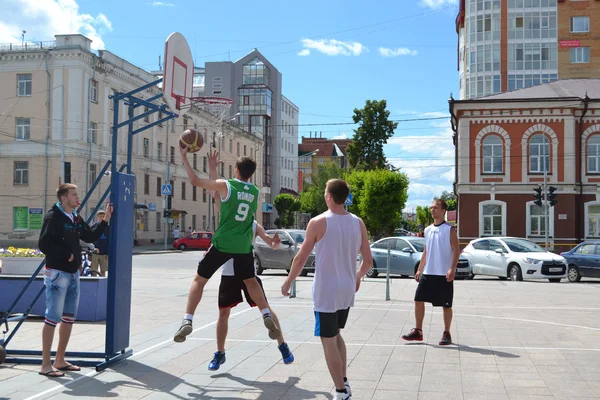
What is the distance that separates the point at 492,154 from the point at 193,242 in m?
21.5

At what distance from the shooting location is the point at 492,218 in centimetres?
3944

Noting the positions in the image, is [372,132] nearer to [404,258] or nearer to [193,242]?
[193,242]

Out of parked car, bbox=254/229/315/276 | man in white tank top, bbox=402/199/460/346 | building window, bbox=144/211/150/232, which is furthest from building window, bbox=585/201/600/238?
man in white tank top, bbox=402/199/460/346

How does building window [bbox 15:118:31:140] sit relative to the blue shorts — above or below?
above

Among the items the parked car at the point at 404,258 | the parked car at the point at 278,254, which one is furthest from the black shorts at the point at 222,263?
the parked car at the point at 278,254

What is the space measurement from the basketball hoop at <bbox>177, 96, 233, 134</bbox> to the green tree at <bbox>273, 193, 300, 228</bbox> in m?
32.2

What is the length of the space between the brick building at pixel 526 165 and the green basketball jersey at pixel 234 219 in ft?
112

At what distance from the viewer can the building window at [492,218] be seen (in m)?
39.2

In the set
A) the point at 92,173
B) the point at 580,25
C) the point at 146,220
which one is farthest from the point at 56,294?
the point at 580,25

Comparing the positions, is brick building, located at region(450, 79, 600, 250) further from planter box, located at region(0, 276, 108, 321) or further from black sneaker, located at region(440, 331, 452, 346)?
black sneaker, located at region(440, 331, 452, 346)

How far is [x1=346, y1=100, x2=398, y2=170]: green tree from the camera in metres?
63.8

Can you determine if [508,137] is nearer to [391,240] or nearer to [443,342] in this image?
[391,240]

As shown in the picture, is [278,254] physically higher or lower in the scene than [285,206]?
lower

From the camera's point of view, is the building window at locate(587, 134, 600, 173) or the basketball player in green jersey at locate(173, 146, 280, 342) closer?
the basketball player in green jersey at locate(173, 146, 280, 342)
